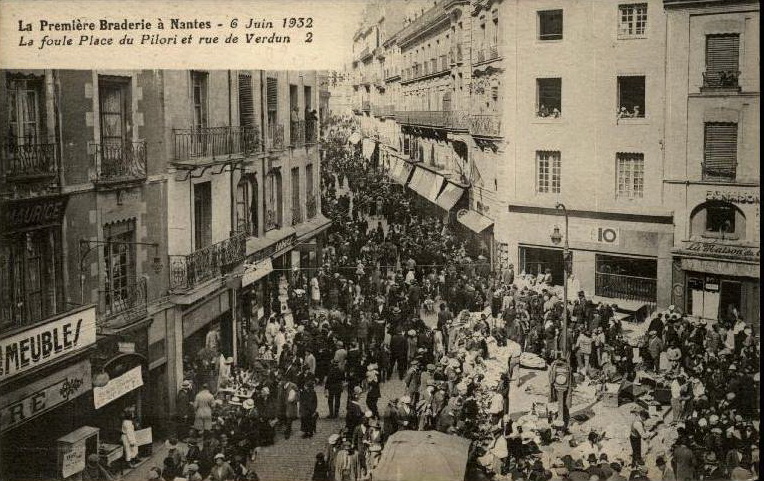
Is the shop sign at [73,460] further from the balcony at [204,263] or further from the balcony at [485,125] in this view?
the balcony at [485,125]

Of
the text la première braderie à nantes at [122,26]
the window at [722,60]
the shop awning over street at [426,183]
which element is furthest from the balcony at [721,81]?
the text la première braderie à nantes at [122,26]

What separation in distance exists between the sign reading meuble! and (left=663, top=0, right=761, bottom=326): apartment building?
784 cm

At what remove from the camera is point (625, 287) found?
33.3 ft

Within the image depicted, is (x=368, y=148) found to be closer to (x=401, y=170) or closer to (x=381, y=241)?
(x=401, y=170)

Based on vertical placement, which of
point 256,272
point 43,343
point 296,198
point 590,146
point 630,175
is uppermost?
point 590,146

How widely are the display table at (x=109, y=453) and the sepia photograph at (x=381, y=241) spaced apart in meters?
0.04

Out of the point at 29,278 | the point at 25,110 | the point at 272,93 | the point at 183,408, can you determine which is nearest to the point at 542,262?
the point at 272,93

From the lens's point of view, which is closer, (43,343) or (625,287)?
(43,343)

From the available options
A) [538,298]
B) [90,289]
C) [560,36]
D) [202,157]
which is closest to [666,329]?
[538,298]

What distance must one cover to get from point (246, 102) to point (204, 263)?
2.29m

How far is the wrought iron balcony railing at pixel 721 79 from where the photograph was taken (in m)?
9.26

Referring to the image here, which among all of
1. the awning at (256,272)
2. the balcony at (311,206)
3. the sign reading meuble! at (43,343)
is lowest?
the sign reading meuble! at (43,343)

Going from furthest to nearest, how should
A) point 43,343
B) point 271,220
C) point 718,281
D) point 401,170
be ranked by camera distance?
point 401,170, point 271,220, point 718,281, point 43,343

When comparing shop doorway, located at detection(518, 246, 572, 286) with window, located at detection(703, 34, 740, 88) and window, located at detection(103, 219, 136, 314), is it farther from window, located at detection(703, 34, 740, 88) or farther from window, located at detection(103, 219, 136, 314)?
window, located at detection(103, 219, 136, 314)
